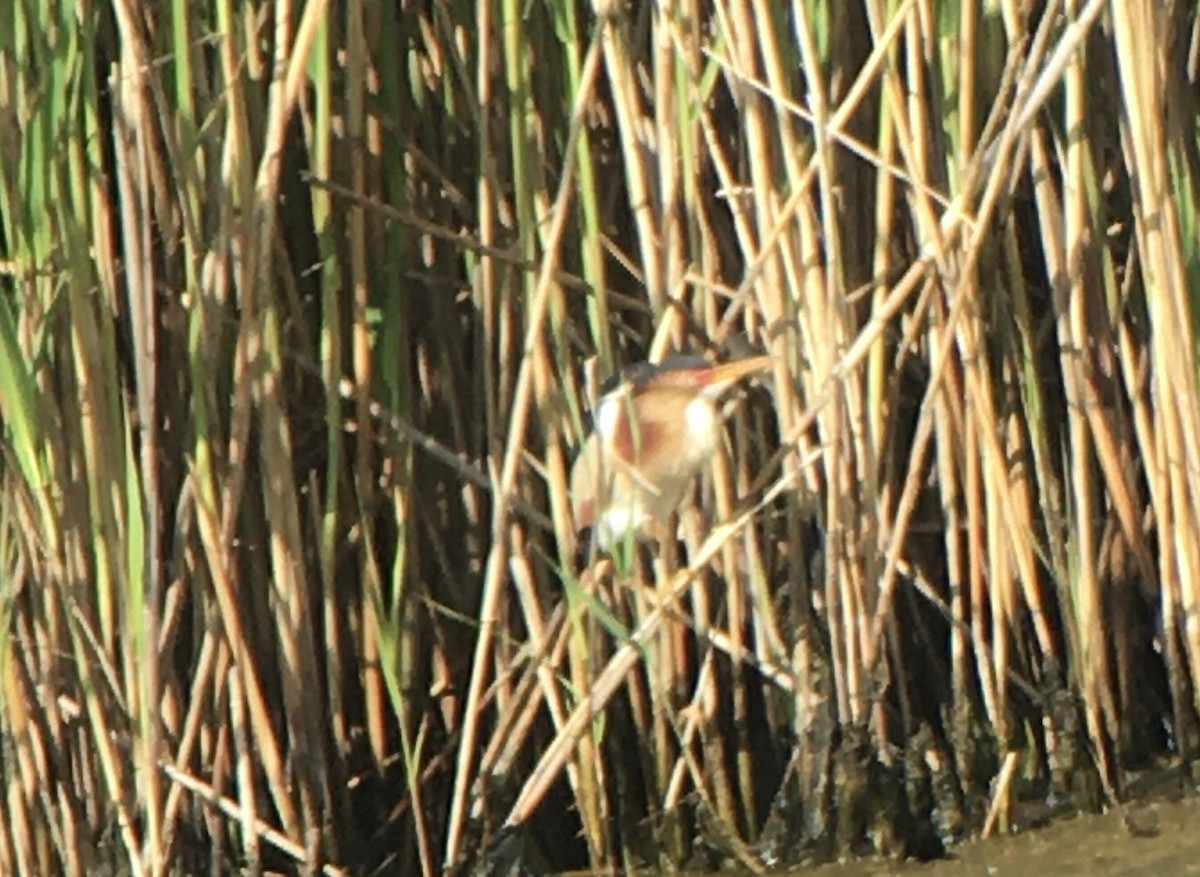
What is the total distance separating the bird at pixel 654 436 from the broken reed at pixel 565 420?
0.31 ft

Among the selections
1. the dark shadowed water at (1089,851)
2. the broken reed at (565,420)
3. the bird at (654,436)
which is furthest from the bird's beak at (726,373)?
the dark shadowed water at (1089,851)

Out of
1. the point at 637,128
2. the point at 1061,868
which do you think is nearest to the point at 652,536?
the point at 637,128

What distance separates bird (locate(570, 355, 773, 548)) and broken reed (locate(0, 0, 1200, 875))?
94 millimetres

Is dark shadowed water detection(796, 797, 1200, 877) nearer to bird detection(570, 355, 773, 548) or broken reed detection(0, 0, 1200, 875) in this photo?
broken reed detection(0, 0, 1200, 875)

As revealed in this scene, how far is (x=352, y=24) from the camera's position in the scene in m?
2.50

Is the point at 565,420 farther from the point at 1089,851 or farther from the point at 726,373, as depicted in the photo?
the point at 1089,851

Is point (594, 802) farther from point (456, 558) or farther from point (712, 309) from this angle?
point (712, 309)

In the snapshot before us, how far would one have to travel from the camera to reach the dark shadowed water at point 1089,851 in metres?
2.71

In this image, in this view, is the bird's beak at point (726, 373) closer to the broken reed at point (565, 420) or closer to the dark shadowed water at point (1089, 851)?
the broken reed at point (565, 420)

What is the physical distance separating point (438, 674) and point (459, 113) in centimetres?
73

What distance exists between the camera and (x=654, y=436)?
2393 mm

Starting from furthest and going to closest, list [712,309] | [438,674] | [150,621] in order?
[438,674] < [712,309] < [150,621]

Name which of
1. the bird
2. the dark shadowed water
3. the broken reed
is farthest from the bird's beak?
the dark shadowed water

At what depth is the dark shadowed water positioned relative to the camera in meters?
2.71
